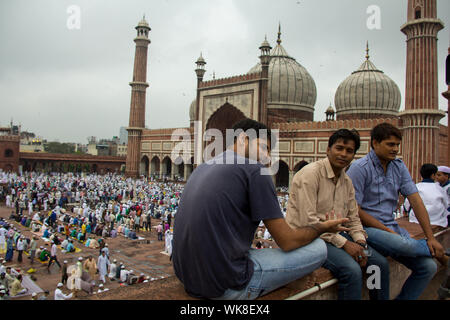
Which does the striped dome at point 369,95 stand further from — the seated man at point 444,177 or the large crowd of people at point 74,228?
the seated man at point 444,177

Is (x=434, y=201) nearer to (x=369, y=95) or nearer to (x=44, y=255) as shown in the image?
(x=44, y=255)

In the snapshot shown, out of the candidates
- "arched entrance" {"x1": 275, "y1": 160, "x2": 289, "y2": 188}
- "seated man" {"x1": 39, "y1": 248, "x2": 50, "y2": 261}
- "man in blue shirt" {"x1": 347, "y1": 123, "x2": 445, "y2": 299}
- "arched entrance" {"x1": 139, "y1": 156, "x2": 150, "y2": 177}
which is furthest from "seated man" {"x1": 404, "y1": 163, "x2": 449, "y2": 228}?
"arched entrance" {"x1": 139, "y1": 156, "x2": 150, "y2": 177}

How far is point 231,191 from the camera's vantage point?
1.43m

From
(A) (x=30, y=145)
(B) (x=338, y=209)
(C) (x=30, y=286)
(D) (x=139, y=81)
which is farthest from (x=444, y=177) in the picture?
(A) (x=30, y=145)

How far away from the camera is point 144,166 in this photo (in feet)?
107

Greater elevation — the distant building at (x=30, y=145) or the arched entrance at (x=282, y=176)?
the distant building at (x=30, y=145)

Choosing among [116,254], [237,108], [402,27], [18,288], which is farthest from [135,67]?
[18,288]

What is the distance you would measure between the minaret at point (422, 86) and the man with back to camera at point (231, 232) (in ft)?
50.4

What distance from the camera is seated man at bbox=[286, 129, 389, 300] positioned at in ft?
5.99

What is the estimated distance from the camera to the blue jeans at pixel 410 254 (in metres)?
2.03

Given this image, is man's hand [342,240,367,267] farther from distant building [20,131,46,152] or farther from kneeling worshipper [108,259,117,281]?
distant building [20,131,46,152]

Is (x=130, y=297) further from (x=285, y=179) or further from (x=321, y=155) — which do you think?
(x=285, y=179)

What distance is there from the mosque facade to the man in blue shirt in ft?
46.9

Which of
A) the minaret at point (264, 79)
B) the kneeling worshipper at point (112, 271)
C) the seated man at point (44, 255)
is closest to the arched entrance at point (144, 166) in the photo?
the minaret at point (264, 79)
